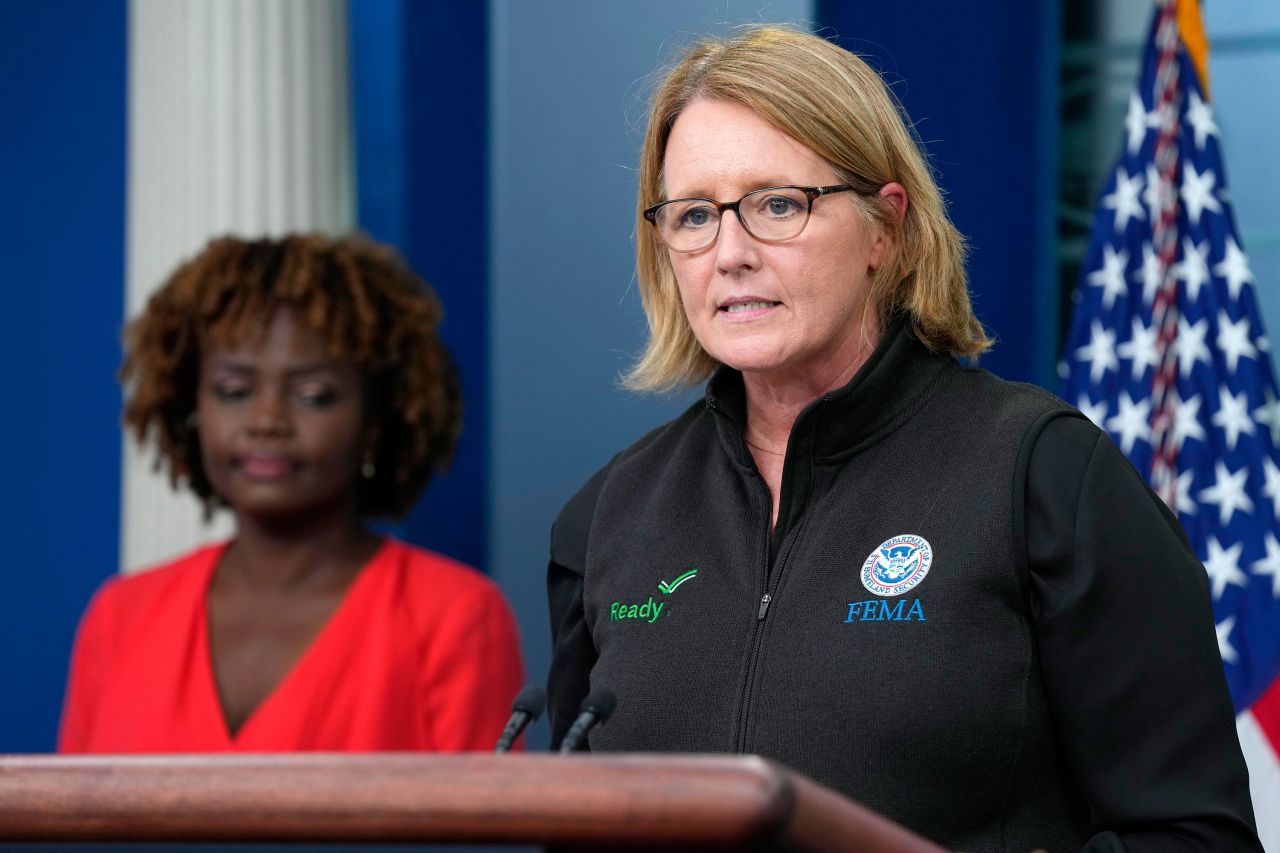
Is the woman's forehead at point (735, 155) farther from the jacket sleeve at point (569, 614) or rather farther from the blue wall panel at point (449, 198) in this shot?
the blue wall panel at point (449, 198)

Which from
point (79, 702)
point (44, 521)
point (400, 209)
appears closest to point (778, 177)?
point (79, 702)

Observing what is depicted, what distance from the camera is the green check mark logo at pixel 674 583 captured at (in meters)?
1.81

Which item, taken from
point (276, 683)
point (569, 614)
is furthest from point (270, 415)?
point (569, 614)

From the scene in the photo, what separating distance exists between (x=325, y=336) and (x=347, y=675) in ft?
2.09

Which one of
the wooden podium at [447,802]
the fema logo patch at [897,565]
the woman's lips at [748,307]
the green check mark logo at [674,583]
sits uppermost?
the woman's lips at [748,307]

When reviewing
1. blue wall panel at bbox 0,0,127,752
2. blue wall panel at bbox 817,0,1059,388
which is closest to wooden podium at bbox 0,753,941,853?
blue wall panel at bbox 817,0,1059,388

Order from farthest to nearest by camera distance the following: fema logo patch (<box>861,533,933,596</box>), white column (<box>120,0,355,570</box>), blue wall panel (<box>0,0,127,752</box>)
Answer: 1. blue wall panel (<box>0,0,127,752</box>)
2. white column (<box>120,0,355,570</box>)
3. fema logo patch (<box>861,533,933,596</box>)

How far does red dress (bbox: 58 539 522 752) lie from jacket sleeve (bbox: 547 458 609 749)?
3.25 ft

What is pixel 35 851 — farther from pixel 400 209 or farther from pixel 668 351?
pixel 400 209

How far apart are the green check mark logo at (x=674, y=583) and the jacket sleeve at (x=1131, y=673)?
376mm

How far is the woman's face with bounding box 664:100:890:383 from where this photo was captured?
1.78 meters

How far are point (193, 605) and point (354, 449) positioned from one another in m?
0.42

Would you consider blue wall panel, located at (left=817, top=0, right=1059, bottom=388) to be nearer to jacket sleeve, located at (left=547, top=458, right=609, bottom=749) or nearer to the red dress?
the red dress

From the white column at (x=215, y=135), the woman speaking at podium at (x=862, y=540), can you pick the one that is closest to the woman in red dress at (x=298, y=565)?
the white column at (x=215, y=135)
